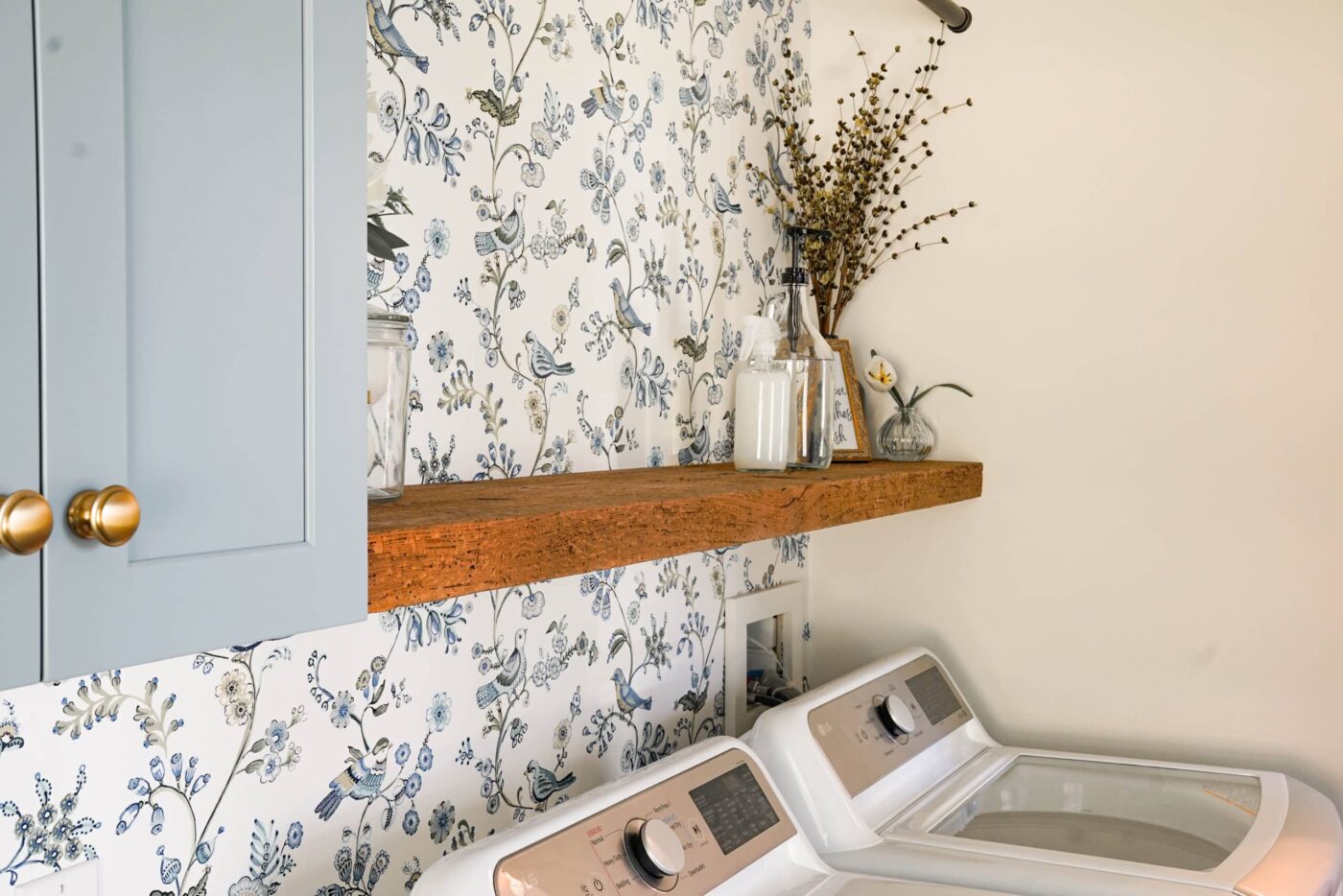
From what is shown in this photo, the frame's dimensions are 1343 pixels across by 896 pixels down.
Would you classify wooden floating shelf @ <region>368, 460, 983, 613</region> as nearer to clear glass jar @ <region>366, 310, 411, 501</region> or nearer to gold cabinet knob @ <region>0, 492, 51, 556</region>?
clear glass jar @ <region>366, 310, 411, 501</region>

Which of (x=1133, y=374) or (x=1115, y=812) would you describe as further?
(x=1133, y=374)

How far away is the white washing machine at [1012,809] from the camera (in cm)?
122

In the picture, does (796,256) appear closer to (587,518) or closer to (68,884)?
(587,518)

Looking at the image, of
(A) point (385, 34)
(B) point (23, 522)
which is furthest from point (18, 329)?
(A) point (385, 34)

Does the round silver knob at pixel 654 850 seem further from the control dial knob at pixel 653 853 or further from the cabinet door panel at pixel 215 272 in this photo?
the cabinet door panel at pixel 215 272

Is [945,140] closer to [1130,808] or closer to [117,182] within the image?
[1130,808]

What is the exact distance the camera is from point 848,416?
1776mm

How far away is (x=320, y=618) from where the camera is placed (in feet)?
2.17

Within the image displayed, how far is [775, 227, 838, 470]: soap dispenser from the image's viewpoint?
1.50 m

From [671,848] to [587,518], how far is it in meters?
0.38

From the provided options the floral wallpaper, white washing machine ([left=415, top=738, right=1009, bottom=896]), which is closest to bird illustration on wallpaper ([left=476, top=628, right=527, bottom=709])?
the floral wallpaper

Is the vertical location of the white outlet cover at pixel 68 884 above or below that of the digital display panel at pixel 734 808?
above

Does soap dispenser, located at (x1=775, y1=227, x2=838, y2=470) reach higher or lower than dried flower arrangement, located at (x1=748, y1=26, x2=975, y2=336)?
lower

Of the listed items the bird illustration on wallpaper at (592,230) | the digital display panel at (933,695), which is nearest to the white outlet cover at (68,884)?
the bird illustration on wallpaper at (592,230)
